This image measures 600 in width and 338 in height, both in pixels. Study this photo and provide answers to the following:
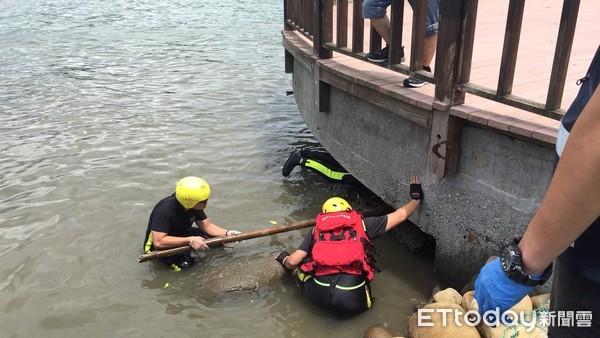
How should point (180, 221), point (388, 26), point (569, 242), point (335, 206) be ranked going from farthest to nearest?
point (180, 221) → point (388, 26) → point (335, 206) → point (569, 242)

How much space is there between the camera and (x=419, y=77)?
4234 mm

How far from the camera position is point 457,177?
4258mm

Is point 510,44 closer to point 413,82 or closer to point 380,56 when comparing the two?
point 413,82

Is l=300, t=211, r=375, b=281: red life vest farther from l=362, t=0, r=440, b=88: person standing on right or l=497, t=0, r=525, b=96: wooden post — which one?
l=497, t=0, r=525, b=96: wooden post

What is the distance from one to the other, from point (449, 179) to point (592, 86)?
2972 mm

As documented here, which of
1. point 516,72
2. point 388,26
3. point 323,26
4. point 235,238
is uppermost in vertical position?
point 388,26

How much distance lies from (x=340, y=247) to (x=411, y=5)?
7.33 ft

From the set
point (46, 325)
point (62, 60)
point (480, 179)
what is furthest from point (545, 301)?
point (62, 60)

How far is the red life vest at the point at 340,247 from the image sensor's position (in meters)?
4.42

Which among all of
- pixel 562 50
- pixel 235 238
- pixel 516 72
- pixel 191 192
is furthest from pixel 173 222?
pixel 562 50

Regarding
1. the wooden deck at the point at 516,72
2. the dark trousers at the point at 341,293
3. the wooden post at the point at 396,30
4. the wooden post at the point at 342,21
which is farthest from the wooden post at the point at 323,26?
the dark trousers at the point at 341,293

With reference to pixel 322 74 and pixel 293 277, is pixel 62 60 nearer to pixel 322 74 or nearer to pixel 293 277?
pixel 322 74

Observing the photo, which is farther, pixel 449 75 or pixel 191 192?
pixel 191 192

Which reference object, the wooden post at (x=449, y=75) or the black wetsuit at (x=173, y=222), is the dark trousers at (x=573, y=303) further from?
the black wetsuit at (x=173, y=222)
